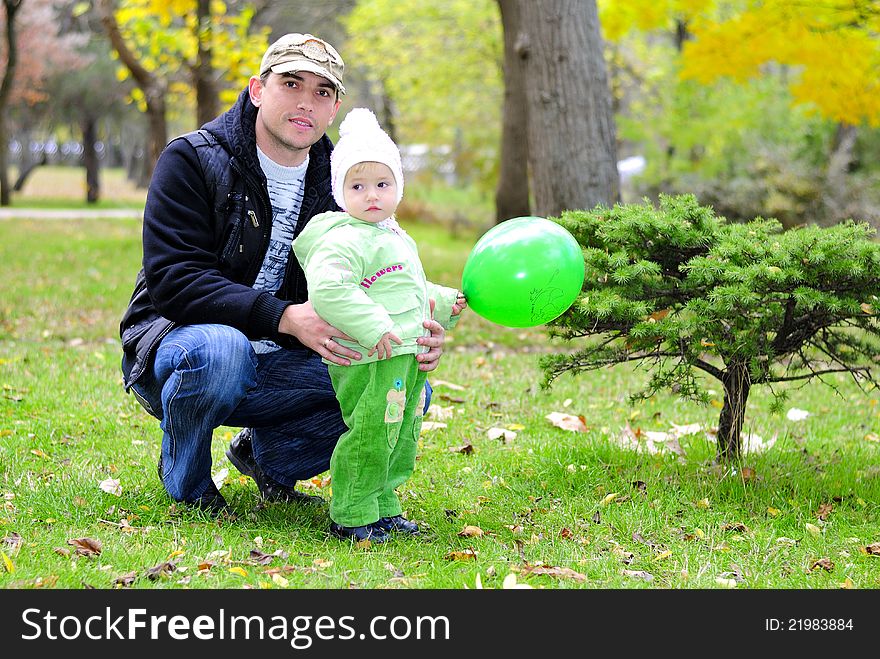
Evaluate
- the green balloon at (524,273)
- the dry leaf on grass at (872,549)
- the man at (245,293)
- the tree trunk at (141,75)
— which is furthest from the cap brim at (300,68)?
the tree trunk at (141,75)

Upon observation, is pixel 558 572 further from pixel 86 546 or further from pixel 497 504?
pixel 86 546

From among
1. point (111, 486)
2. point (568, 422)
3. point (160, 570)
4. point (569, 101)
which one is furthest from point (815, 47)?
point (160, 570)

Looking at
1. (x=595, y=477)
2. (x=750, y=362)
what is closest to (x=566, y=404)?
(x=595, y=477)

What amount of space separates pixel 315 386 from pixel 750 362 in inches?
71.6

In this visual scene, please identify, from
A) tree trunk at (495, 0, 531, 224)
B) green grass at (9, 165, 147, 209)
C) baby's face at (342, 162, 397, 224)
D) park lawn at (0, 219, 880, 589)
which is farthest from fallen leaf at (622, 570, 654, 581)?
green grass at (9, 165, 147, 209)

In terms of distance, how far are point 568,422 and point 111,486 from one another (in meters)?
2.44

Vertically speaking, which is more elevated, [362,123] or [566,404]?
[362,123]

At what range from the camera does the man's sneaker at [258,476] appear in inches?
156

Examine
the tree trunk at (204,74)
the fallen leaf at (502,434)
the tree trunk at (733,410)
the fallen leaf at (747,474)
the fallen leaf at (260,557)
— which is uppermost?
the tree trunk at (204,74)

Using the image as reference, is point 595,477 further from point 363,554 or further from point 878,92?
point 878,92

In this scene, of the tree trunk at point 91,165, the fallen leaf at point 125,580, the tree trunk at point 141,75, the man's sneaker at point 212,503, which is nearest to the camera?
the fallen leaf at point 125,580

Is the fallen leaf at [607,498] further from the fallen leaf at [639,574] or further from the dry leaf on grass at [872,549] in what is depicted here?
the dry leaf on grass at [872,549]

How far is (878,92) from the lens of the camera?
1021 centimetres

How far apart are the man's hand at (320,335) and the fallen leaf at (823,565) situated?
5.89 feet
